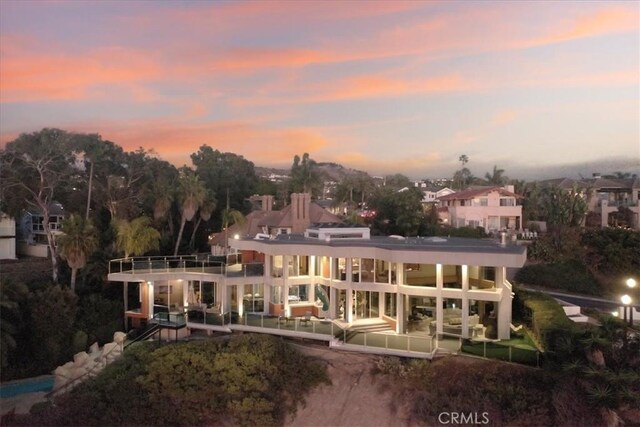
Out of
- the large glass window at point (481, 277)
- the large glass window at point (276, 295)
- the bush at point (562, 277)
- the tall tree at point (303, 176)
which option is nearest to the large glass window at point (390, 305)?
the large glass window at point (481, 277)

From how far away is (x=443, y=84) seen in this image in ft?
99.0

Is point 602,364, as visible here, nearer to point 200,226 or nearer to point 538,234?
point 538,234

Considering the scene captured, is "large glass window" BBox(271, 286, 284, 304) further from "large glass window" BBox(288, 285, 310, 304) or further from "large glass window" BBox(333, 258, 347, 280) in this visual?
"large glass window" BBox(333, 258, 347, 280)

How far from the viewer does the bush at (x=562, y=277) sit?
34938 millimetres

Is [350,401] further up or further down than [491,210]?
further down

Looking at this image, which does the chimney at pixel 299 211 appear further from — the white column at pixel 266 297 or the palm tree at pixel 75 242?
the palm tree at pixel 75 242

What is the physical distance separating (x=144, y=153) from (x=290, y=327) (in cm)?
2570

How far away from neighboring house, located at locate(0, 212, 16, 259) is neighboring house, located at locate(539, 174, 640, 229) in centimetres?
4874

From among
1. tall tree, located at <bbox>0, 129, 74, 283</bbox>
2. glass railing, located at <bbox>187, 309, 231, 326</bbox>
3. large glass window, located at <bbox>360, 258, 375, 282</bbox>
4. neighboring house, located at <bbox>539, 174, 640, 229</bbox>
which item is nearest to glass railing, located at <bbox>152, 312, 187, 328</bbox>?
glass railing, located at <bbox>187, 309, 231, 326</bbox>

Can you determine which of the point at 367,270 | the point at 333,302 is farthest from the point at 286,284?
the point at 367,270

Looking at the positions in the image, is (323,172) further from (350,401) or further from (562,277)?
(350,401)

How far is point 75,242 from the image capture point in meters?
26.3

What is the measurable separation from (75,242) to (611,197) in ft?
172

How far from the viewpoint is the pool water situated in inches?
835
